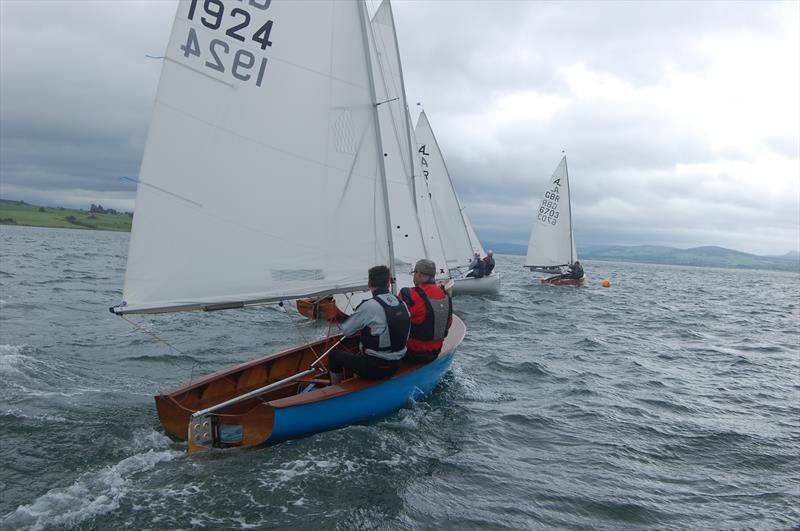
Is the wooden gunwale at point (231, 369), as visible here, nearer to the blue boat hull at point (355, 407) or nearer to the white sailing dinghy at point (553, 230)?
the blue boat hull at point (355, 407)

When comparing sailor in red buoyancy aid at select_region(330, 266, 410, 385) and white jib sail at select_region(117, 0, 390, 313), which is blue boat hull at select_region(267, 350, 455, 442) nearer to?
sailor in red buoyancy aid at select_region(330, 266, 410, 385)

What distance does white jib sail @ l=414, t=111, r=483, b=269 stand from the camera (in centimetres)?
1978

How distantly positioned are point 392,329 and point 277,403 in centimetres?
138

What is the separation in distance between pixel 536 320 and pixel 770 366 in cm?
612

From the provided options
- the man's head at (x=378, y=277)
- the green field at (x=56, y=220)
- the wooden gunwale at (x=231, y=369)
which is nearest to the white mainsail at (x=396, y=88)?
the wooden gunwale at (x=231, y=369)

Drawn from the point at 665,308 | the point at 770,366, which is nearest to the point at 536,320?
the point at 770,366

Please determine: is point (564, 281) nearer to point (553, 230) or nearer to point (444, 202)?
point (553, 230)

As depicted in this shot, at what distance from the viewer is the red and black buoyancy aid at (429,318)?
6367 millimetres

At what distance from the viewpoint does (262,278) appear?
5695mm

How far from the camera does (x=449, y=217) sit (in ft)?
68.1

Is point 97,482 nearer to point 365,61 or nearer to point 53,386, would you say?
point 53,386

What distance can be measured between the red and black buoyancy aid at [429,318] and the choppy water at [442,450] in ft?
2.94

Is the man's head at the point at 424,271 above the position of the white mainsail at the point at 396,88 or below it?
below

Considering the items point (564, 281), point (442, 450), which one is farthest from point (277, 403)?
point (564, 281)
